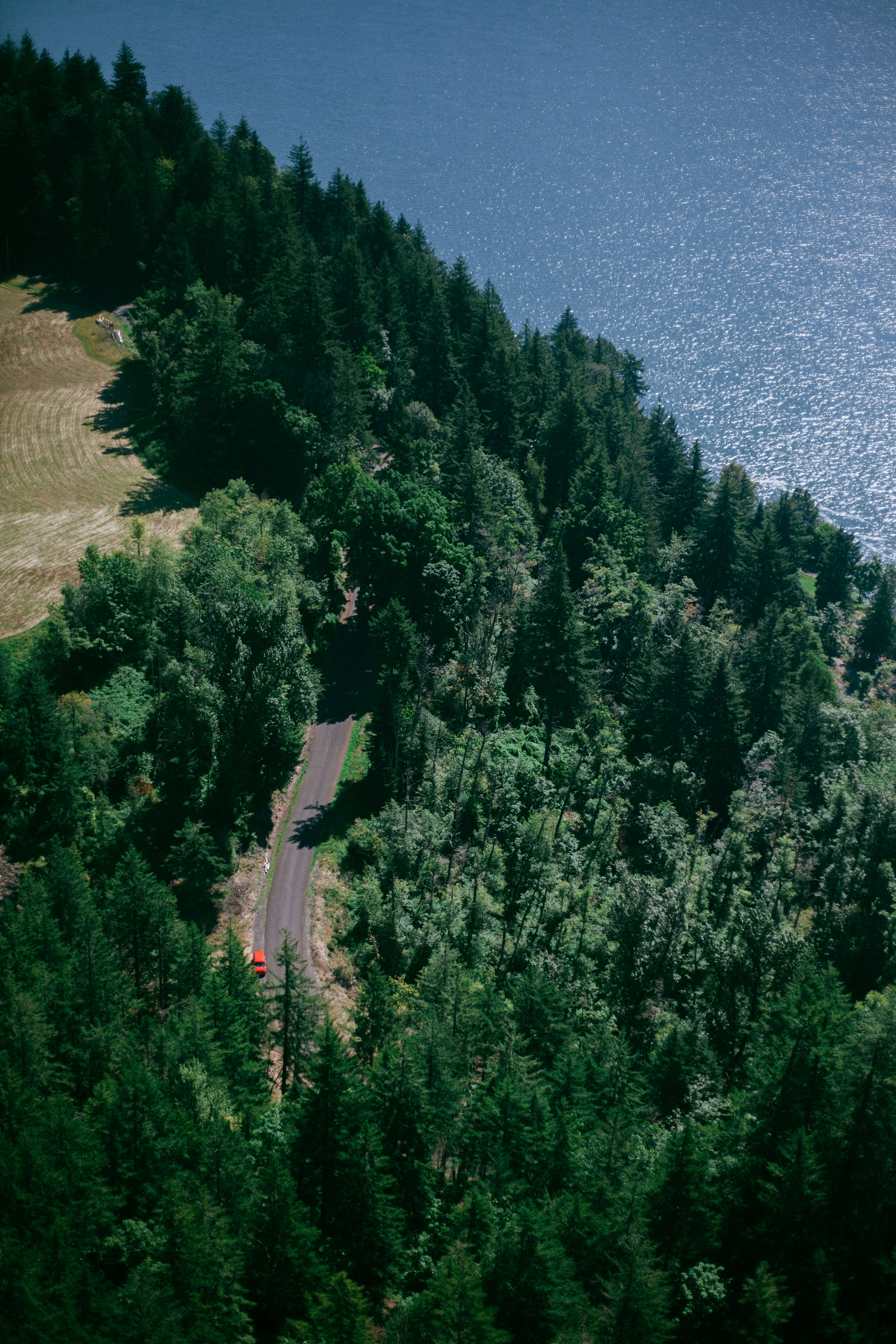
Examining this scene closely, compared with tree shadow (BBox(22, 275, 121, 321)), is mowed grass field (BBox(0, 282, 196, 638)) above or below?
below

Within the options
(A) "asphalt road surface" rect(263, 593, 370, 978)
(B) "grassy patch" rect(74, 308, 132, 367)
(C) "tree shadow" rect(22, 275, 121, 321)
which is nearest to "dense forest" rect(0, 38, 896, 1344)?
(C) "tree shadow" rect(22, 275, 121, 321)

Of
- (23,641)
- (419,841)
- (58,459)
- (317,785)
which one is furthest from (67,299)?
(419,841)

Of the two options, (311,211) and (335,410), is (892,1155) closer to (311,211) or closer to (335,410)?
(335,410)

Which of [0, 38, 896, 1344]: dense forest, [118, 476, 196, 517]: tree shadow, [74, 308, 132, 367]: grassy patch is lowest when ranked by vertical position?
[0, 38, 896, 1344]: dense forest

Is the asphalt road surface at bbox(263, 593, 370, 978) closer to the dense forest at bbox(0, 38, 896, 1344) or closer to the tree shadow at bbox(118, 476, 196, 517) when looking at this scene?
the dense forest at bbox(0, 38, 896, 1344)

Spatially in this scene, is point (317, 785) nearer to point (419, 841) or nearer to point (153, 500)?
point (419, 841)

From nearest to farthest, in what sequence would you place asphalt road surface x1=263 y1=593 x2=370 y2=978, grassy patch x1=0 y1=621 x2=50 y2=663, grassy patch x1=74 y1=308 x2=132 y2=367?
asphalt road surface x1=263 y1=593 x2=370 y2=978 → grassy patch x1=0 y1=621 x2=50 y2=663 → grassy patch x1=74 y1=308 x2=132 y2=367

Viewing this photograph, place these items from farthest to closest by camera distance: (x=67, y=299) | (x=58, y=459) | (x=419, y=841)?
(x=67, y=299) < (x=58, y=459) < (x=419, y=841)
